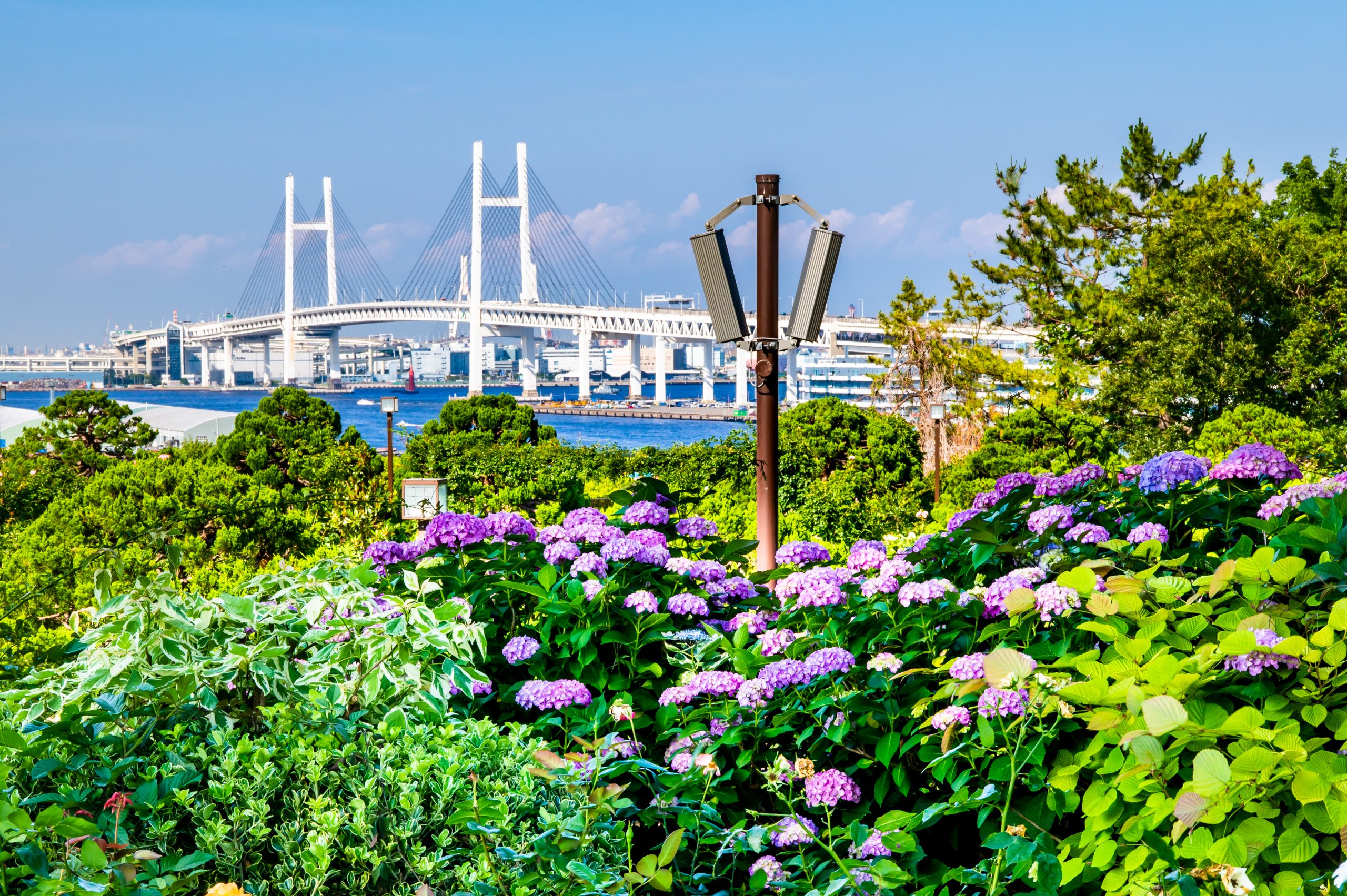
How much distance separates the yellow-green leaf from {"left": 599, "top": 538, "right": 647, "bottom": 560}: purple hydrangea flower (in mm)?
1043

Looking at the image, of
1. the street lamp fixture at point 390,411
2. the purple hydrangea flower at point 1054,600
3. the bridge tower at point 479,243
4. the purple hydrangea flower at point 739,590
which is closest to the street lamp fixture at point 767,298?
the purple hydrangea flower at point 739,590

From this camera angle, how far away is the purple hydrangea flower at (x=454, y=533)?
2215mm

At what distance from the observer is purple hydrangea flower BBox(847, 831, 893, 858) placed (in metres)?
1.38

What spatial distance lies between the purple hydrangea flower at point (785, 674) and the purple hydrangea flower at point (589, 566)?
48 centimetres

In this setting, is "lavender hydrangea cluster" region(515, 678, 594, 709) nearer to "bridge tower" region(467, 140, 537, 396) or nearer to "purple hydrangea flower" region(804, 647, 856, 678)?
"purple hydrangea flower" region(804, 647, 856, 678)

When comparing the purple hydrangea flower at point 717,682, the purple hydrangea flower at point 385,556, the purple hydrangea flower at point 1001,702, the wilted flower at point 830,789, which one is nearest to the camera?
the purple hydrangea flower at point 1001,702

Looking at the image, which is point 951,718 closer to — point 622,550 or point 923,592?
point 923,592

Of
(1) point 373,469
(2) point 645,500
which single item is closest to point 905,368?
(1) point 373,469

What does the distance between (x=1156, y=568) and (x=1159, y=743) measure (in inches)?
22.7

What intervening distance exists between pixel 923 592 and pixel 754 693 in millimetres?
344

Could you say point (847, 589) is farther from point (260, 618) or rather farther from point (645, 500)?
point (260, 618)

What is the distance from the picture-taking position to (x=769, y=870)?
1.46 m

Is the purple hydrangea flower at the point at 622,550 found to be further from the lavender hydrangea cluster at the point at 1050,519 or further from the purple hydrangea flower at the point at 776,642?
the lavender hydrangea cluster at the point at 1050,519

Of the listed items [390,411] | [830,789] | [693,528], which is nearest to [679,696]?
[830,789]
